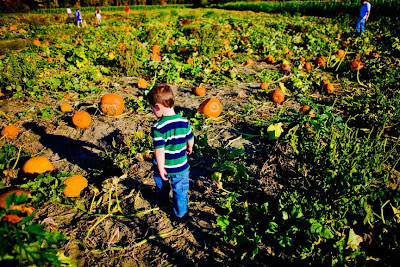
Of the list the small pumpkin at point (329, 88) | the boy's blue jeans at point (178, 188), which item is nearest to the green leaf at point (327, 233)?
the boy's blue jeans at point (178, 188)

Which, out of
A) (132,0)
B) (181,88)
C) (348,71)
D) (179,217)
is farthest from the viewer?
(132,0)

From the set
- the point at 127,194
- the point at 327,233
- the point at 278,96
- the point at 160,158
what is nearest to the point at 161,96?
the point at 160,158

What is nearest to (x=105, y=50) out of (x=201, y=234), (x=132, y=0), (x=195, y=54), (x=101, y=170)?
(x=195, y=54)

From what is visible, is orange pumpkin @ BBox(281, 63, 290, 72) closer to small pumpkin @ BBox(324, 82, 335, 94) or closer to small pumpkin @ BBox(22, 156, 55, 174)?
small pumpkin @ BBox(324, 82, 335, 94)

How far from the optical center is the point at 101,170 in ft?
10.7

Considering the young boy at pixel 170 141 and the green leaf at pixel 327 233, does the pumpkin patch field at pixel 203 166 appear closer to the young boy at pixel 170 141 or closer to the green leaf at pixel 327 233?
the green leaf at pixel 327 233

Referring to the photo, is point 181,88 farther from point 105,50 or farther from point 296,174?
point 296,174

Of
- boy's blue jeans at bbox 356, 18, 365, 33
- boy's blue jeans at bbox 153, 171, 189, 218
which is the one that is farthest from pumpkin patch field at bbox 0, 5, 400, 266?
boy's blue jeans at bbox 356, 18, 365, 33

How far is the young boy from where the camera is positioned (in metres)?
2.25

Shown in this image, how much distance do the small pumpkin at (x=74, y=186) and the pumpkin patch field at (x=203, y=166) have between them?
1cm

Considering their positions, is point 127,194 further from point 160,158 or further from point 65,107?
point 65,107

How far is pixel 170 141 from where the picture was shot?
235 centimetres

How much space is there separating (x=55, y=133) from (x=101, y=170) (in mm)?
1538

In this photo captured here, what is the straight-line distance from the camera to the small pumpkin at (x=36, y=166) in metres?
2.90
